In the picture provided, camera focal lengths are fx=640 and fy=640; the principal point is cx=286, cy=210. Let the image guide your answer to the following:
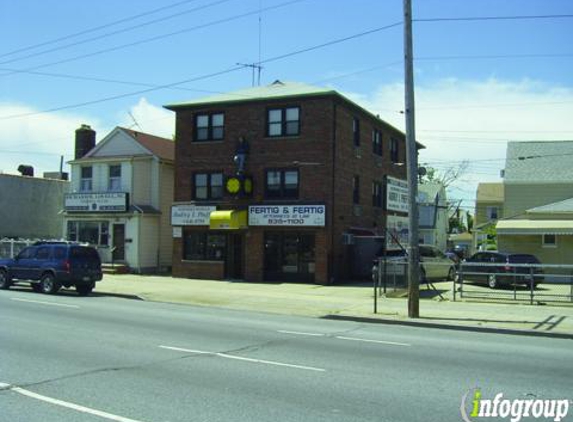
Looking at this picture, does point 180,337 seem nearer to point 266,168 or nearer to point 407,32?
point 407,32

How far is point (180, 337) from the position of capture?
12.7m

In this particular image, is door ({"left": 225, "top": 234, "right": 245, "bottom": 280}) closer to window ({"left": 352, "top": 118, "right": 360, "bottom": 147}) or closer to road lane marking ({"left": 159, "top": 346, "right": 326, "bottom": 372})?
window ({"left": 352, "top": 118, "right": 360, "bottom": 147})

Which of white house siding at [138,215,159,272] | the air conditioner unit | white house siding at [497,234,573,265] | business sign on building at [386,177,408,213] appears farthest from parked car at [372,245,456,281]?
white house siding at [138,215,159,272]

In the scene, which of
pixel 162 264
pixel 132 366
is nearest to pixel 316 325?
pixel 132 366

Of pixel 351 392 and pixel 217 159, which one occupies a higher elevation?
pixel 217 159

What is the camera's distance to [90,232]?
35062 millimetres

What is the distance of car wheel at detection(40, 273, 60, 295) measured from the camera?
889 inches

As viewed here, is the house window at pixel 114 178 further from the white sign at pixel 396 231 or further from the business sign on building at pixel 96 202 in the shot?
the white sign at pixel 396 231

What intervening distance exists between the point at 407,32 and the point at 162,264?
21.4 metres

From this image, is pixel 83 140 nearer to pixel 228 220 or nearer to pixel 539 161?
pixel 228 220

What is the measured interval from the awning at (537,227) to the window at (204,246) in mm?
13444

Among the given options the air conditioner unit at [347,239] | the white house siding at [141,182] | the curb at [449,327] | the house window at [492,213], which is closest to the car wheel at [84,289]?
the curb at [449,327]

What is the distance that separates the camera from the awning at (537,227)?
1182 inches

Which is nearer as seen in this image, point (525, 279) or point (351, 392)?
point (351, 392)
